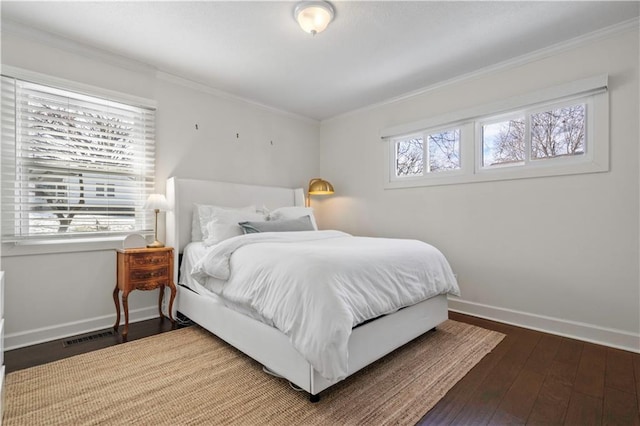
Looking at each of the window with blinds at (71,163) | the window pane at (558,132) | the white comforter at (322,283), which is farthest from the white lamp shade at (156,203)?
the window pane at (558,132)

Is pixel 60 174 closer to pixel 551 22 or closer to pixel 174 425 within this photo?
pixel 174 425

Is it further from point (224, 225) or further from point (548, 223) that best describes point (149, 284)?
point (548, 223)

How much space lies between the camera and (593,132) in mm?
2527

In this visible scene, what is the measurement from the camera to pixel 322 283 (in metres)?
1.64

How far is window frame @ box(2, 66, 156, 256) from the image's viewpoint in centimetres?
236

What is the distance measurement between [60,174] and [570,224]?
4.34 metres

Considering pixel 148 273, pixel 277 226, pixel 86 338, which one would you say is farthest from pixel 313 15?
pixel 86 338

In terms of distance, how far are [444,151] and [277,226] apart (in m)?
2.08

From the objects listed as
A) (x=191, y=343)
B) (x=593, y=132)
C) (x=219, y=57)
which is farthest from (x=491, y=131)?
(x=191, y=343)

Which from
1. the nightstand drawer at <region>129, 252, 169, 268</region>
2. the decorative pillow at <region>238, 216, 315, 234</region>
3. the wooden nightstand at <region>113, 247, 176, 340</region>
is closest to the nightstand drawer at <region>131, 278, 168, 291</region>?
the wooden nightstand at <region>113, 247, 176, 340</region>

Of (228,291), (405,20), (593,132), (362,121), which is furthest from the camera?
(362,121)

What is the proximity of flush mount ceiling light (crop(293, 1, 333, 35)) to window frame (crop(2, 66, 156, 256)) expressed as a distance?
1.80 metres

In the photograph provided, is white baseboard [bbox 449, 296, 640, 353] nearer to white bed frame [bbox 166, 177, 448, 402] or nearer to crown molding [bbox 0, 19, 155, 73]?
white bed frame [bbox 166, 177, 448, 402]

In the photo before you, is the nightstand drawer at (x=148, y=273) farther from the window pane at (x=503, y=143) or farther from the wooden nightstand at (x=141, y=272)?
the window pane at (x=503, y=143)
